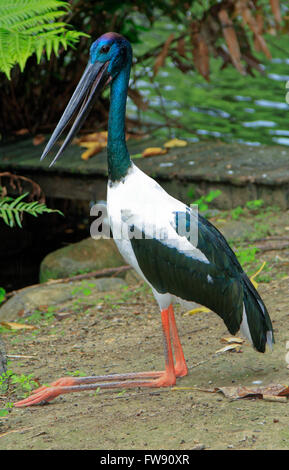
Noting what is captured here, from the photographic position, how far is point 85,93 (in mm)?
4328

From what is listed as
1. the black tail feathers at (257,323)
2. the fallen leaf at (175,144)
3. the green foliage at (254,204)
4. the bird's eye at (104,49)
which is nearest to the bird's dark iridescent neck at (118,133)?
the bird's eye at (104,49)

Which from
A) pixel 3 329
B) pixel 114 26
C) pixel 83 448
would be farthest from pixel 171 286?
pixel 114 26

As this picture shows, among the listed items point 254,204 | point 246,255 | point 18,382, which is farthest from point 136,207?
point 254,204

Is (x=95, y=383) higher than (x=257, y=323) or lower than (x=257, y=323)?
lower

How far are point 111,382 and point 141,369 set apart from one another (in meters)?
0.36

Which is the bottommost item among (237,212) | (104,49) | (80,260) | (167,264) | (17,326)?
(80,260)

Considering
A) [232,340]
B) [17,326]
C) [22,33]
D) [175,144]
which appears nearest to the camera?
[232,340]

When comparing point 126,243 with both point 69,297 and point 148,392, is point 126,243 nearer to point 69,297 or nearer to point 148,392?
point 148,392

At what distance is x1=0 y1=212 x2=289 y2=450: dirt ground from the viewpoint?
3.26 m

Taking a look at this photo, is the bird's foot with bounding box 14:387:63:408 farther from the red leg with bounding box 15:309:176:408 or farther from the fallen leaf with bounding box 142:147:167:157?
the fallen leaf with bounding box 142:147:167:157

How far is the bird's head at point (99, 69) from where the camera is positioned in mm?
4203

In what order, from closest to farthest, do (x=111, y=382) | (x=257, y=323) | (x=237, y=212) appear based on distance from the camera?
(x=257, y=323) < (x=111, y=382) < (x=237, y=212)

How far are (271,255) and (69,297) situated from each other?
60.6 inches

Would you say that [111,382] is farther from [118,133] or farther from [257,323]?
[118,133]
